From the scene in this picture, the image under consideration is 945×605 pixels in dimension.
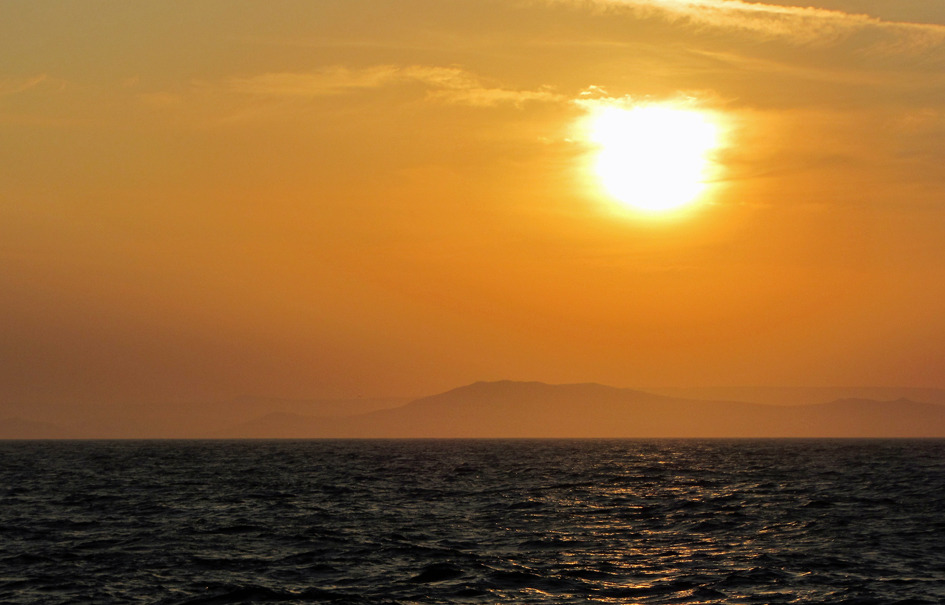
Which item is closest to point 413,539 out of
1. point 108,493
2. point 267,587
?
point 267,587

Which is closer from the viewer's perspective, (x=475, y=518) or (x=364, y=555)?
(x=364, y=555)

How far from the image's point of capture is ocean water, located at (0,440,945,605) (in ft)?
94.4

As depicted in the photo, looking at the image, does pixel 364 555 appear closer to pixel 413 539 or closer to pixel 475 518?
pixel 413 539

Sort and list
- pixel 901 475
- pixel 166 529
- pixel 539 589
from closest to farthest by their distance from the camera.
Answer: pixel 539 589 < pixel 166 529 < pixel 901 475

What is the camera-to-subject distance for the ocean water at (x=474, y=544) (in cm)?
2878

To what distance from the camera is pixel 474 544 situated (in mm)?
38219

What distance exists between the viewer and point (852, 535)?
40.3m

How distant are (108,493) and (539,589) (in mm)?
42357

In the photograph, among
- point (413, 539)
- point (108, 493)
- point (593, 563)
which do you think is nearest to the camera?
point (593, 563)

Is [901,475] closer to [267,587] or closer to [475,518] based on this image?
[475,518]

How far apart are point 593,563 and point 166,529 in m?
19.9

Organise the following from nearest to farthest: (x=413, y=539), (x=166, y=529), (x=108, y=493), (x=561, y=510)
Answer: (x=413, y=539) < (x=166, y=529) < (x=561, y=510) < (x=108, y=493)

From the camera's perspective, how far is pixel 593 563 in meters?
33.5

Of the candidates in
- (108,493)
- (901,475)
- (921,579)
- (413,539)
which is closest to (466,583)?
(413,539)
